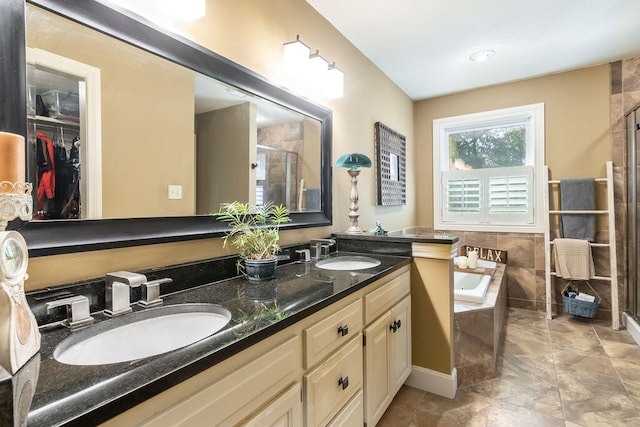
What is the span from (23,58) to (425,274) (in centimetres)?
200

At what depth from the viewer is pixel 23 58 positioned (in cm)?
87

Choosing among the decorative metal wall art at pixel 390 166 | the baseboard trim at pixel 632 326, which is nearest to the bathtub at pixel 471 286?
the decorative metal wall art at pixel 390 166

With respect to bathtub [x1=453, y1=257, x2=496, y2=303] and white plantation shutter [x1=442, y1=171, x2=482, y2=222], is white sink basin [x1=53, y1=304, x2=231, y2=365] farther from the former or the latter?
white plantation shutter [x1=442, y1=171, x2=482, y2=222]

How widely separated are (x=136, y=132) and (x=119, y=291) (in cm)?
56

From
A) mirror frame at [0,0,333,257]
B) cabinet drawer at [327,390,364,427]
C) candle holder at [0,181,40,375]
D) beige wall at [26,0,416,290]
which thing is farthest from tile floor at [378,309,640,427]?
candle holder at [0,181,40,375]

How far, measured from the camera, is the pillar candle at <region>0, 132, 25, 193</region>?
25.5 inches

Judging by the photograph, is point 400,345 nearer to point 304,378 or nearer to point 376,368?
point 376,368

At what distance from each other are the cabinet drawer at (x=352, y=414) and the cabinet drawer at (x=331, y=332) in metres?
0.28

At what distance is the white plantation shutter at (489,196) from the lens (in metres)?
3.44

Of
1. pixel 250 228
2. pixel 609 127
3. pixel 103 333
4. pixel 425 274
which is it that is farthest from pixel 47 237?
pixel 609 127

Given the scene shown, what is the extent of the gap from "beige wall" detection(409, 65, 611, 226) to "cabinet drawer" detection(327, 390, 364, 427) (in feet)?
10.4

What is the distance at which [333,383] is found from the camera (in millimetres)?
1202

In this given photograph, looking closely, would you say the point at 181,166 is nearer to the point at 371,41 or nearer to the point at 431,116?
the point at 371,41

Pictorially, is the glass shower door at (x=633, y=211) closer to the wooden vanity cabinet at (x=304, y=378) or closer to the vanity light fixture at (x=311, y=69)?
the wooden vanity cabinet at (x=304, y=378)
